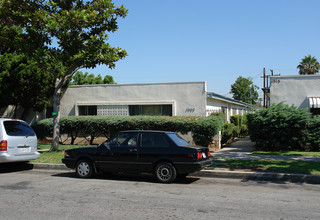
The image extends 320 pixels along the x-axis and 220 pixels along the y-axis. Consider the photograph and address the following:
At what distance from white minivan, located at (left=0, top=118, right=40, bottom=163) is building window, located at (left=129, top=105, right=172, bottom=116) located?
904cm

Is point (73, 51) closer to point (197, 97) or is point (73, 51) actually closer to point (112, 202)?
point (197, 97)

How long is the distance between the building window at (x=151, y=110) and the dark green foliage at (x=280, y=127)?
5537mm

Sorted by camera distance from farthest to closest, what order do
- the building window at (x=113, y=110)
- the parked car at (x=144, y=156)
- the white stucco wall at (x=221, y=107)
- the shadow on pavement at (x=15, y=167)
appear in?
the white stucco wall at (x=221, y=107) < the building window at (x=113, y=110) < the shadow on pavement at (x=15, y=167) < the parked car at (x=144, y=156)

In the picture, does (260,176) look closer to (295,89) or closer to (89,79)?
(295,89)

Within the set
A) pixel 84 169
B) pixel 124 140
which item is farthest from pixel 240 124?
pixel 84 169

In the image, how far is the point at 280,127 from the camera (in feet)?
49.6

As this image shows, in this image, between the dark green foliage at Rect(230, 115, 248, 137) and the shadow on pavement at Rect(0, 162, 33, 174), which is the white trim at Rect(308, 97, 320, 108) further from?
the shadow on pavement at Rect(0, 162, 33, 174)

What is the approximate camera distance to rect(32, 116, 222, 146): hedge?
16.1 m

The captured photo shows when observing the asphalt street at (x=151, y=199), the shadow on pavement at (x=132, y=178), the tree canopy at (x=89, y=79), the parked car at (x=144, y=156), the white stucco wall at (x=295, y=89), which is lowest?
the asphalt street at (x=151, y=199)

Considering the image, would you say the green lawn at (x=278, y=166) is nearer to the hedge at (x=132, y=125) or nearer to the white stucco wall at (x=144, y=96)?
the hedge at (x=132, y=125)

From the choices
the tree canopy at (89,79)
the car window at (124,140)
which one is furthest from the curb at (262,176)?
the tree canopy at (89,79)

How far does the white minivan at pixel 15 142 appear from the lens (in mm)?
10352

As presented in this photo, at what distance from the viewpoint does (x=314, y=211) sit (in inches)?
232

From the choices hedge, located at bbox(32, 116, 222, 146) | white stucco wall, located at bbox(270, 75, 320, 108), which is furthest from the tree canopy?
white stucco wall, located at bbox(270, 75, 320, 108)
